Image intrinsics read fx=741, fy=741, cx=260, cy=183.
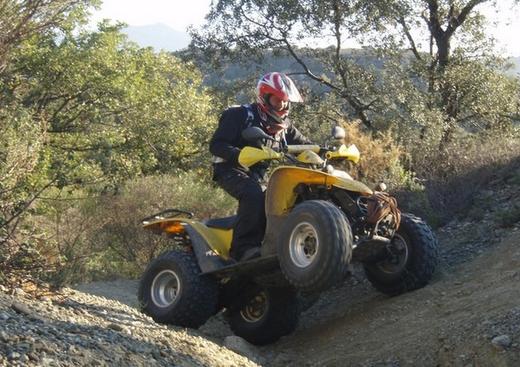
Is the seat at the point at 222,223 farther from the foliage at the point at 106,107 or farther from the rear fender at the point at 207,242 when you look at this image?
the foliage at the point at 106,107

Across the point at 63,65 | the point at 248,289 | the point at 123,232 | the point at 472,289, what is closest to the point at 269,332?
the point at 248,289

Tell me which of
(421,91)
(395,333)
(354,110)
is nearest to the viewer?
(395,333)

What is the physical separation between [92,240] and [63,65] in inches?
286

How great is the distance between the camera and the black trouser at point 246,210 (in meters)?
6.98

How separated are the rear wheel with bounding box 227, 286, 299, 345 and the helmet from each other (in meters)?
1.77

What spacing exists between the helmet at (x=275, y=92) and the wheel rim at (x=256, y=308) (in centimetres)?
185

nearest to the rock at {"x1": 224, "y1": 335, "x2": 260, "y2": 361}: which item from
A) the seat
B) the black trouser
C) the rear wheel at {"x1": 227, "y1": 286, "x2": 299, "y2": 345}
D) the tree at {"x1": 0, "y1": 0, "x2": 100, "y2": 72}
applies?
the rear wheel at {"x1": 227, "y1": 286, "x2": 299, "y2": 345}

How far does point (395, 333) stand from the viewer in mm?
6488

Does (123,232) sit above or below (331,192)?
below

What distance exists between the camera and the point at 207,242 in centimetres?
730

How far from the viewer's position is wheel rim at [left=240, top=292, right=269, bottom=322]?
25.2 feet

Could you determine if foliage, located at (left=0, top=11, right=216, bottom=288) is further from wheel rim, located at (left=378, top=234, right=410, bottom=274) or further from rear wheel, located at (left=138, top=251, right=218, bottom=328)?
wheel rim, located at (left=378, top=234, right=410, bottom=274)

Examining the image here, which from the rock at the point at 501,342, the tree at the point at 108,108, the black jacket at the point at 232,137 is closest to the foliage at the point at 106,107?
the tree at the point at 108,108

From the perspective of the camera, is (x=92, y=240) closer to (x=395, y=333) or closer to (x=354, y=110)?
(x=354, y=110)
